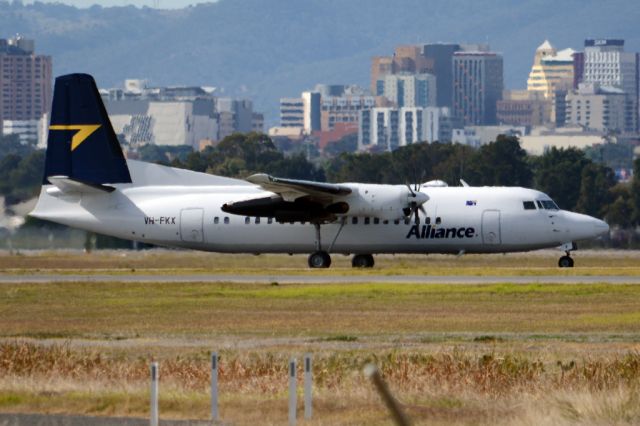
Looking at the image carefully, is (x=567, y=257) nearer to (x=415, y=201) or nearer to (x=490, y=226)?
(x=490, y=226)

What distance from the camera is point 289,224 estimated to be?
180 feet

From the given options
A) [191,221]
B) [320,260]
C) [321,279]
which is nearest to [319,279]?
[321,279]

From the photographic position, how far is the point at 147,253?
66062mm

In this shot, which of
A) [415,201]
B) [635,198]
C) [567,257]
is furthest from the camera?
[635,198]

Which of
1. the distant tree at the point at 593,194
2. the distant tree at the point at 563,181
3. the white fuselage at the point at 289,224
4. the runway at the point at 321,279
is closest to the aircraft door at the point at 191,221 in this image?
the white fuselage at the point at 289,224

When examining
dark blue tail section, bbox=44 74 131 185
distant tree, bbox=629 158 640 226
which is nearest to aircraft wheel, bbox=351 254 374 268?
dark blue tail section, bbox=44 74 131 185

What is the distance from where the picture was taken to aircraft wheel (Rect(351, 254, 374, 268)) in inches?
2181

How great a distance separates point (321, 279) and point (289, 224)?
7442 mm

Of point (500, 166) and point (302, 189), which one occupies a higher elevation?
point (500, 166)

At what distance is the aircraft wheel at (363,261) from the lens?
5541cm

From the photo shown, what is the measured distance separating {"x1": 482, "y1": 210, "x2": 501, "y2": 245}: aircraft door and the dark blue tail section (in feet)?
39.1

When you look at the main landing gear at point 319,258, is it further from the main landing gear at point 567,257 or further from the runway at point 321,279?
the main landing gear at point 567,257

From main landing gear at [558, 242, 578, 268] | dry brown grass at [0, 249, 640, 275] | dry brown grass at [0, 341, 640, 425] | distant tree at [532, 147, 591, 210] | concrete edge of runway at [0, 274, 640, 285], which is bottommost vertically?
dry brown grass at [0, 341, 640, 425]

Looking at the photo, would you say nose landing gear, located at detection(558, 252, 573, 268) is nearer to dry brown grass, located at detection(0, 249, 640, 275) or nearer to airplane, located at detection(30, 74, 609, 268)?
airplane, located at detection(30, 74, 609, 268)
